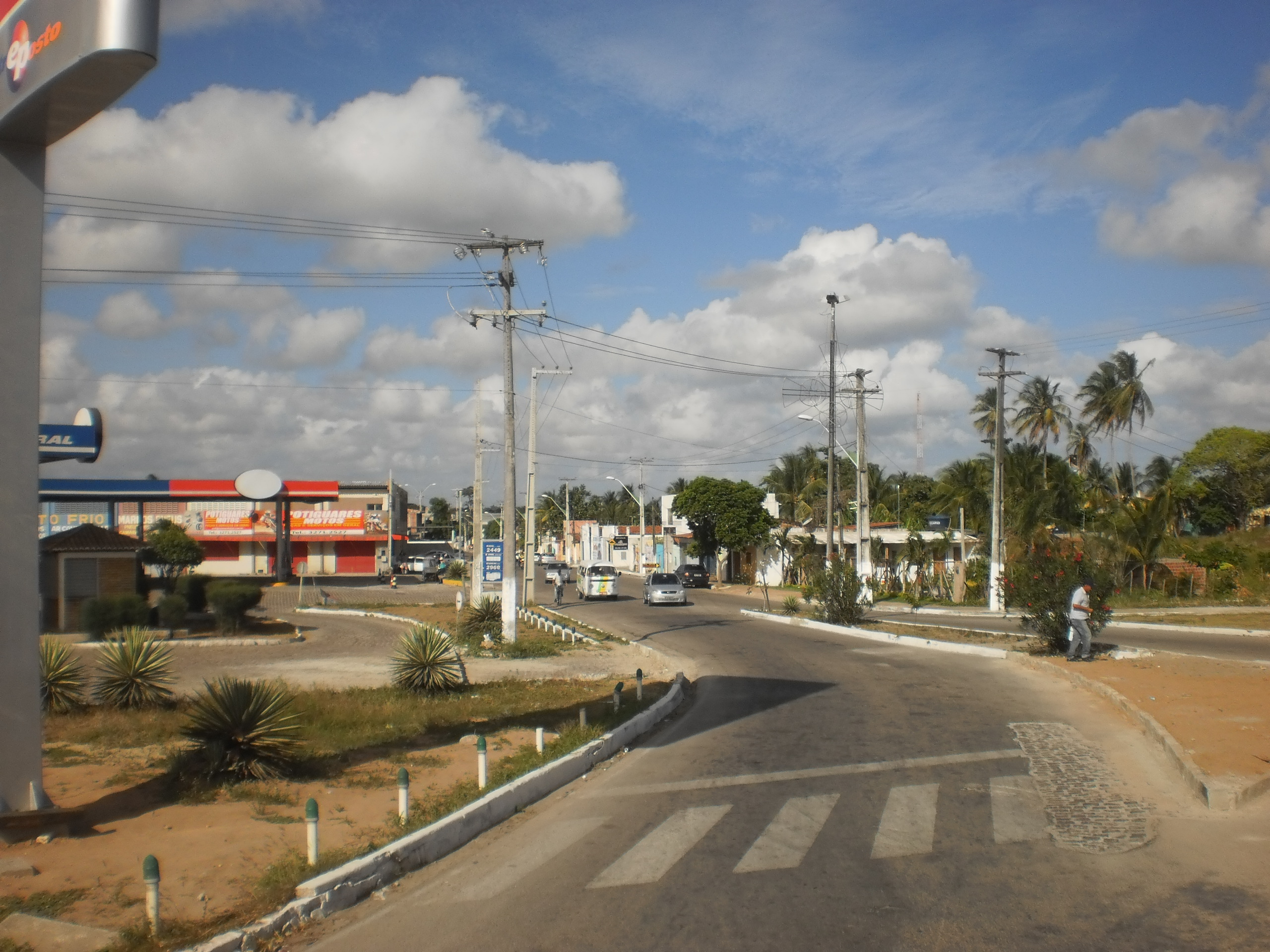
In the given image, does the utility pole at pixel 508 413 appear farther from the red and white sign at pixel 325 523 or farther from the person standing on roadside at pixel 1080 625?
the red and white sign at pixel 325 523

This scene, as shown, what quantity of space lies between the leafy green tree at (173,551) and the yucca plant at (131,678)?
31124mm

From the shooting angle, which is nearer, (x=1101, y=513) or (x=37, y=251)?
(x=37, y=251)

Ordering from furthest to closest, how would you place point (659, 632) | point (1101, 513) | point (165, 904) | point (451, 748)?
point (1101, 513) → point (659, 632) → point (451, 748) → point (165, 904)

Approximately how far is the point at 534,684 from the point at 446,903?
38.1 ft

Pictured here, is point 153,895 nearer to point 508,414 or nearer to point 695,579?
point 508,414

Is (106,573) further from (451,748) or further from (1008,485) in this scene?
(1008,485)

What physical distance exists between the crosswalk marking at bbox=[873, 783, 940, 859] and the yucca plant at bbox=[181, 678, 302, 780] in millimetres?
Answer: 5944

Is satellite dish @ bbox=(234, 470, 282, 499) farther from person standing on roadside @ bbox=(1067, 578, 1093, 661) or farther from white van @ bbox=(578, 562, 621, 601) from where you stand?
person standing on roadside @ bbox=(1067, 578, 1093, 661)

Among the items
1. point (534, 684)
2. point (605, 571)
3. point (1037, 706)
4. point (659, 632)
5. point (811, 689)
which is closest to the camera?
point (1037, 706)

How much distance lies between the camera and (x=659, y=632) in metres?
30.2

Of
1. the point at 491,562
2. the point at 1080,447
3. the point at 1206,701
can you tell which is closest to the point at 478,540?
the point at 491,562

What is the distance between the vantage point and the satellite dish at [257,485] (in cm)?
4009

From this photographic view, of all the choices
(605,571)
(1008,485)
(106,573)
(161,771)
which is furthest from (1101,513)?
(161,771)

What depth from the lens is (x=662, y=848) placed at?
26.2ft
